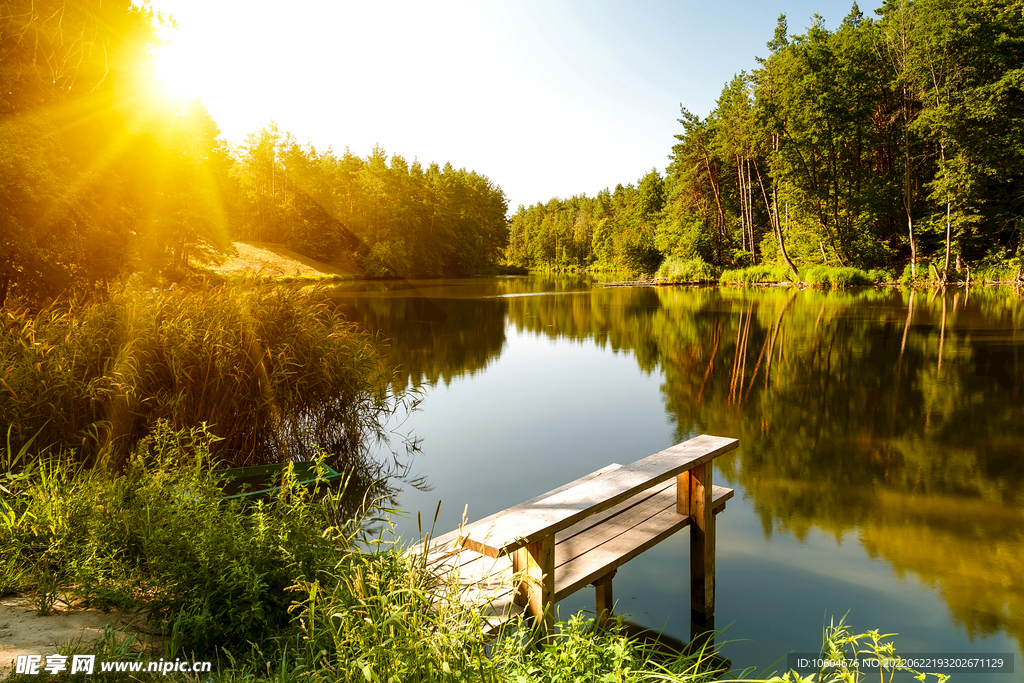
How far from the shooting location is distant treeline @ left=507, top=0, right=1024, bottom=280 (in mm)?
30125

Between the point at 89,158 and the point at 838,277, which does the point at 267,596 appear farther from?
the point at 838,277

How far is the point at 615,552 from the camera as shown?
3.66 m

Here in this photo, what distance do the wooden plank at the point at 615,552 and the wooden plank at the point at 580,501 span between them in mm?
384

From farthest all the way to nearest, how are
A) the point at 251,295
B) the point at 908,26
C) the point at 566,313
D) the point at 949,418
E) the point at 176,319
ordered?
1. the point at 908,26
2. the point at 566,313
3. the point at 949,418
4. the point at 251,295
5. the point at 176,319

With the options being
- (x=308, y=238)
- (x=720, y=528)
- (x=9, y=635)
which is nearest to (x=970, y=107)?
(x=720, y=528)

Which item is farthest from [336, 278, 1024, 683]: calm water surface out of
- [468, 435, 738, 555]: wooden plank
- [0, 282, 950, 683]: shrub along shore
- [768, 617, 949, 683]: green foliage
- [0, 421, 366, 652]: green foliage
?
[0, 421, 366, 652]: green foliage

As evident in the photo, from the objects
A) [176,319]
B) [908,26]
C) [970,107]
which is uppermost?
[908,26]

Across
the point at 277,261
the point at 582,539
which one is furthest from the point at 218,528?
the point at 277,261

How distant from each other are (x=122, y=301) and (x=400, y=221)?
50871 mm

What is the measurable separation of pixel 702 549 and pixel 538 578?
173 centimetres

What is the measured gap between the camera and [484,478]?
7098 millimetres

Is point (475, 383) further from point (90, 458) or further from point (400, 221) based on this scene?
point (400, 221)

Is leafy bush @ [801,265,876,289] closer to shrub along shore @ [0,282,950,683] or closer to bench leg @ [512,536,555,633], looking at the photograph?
shrub along shore @ [0,282,950,683]

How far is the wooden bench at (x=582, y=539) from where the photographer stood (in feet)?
9.42
